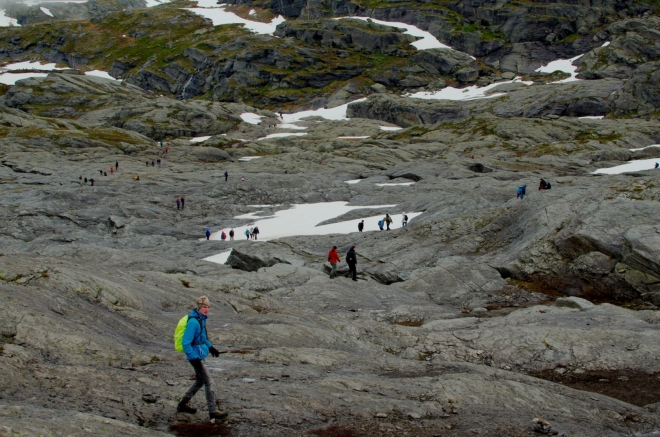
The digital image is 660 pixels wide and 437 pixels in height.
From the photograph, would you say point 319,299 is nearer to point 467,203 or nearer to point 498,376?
point 498,376

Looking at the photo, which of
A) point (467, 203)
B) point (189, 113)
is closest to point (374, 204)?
point (467, 203)

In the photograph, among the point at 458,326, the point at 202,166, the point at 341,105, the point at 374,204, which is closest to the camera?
the point at 458,326

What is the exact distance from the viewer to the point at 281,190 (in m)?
76.8

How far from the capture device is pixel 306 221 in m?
57.8

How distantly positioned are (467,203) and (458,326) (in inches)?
1051

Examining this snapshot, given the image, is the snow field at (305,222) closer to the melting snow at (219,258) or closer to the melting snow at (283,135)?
the melting snow at (219,258)

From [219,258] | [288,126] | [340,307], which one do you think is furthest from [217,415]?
[288,126]

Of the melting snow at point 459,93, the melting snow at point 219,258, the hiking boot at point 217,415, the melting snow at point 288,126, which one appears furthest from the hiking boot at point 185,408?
the melting snow at point 459,93

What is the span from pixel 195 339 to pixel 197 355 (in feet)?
1.14

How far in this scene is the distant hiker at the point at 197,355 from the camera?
388 inches

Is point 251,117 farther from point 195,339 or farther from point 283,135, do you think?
Result: point 195,339

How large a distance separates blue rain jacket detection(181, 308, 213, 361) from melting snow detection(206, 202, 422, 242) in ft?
123

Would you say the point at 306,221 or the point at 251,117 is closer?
the point at 306,221

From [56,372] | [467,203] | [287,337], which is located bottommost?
[467,203]
